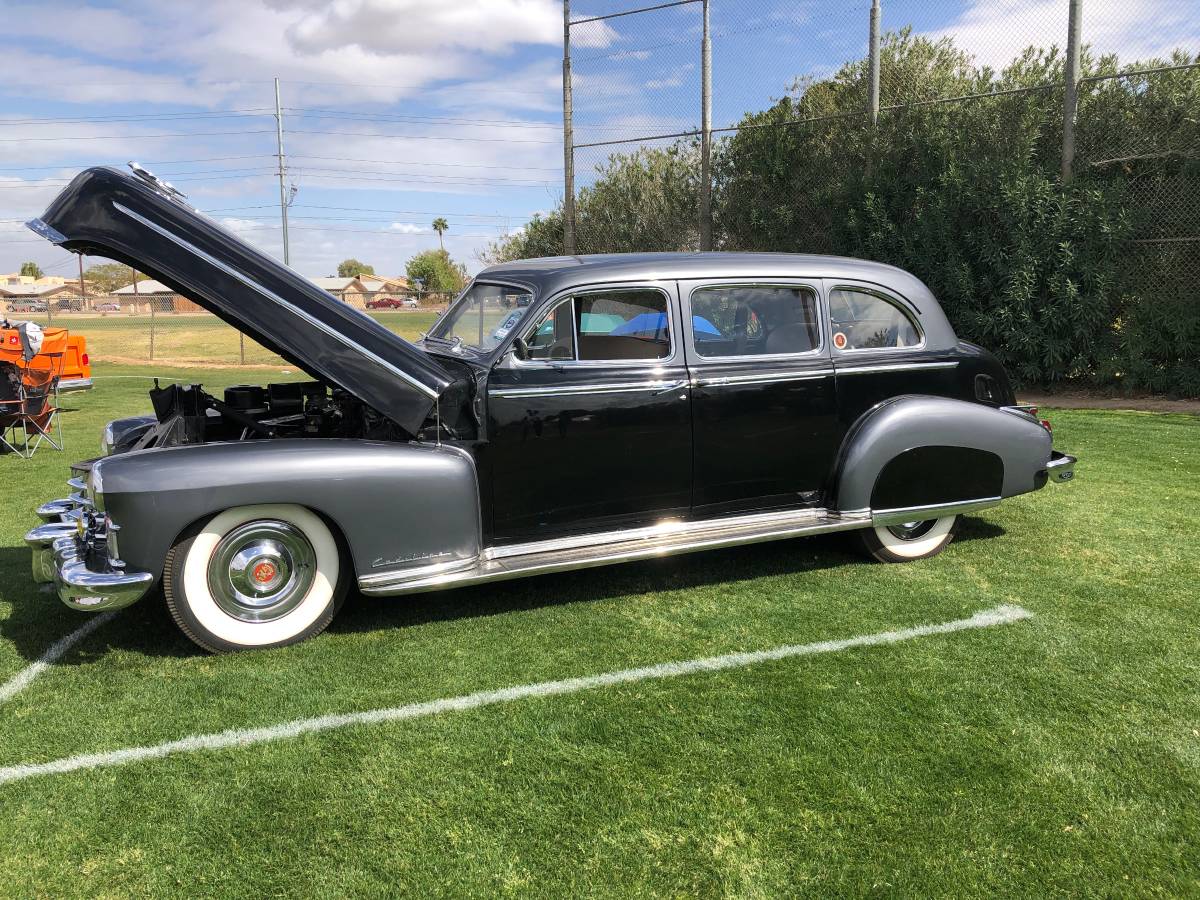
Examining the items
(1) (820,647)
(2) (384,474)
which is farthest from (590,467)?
(1) (820,647)

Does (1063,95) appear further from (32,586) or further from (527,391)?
(32,586)

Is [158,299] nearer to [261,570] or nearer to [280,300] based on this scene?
[280,300]

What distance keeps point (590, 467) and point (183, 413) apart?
229 centimetres

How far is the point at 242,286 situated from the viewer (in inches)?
156

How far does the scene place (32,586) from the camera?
472cm

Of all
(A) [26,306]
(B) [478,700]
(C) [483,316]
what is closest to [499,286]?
(C) [483,316]

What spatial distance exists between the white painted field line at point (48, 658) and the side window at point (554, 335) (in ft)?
8.00

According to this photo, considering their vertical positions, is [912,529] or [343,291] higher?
[343,291]

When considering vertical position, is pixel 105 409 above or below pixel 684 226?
below

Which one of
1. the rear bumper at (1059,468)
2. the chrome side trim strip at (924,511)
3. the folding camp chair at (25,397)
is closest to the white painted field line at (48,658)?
the chrome side trim strip at (924,511)

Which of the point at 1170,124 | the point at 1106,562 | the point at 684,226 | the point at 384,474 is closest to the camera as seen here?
the point at 384,474

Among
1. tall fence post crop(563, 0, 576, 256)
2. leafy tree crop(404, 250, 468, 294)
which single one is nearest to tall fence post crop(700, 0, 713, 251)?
tall fence post crop(563, 0, 576, 256)

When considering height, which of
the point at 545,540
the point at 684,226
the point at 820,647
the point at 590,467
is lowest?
the point at 820,647

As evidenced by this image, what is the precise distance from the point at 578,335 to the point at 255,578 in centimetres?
190
